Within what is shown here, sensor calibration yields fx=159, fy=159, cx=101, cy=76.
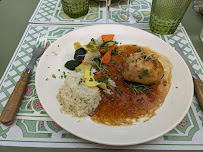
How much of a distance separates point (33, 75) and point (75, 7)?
1257 millimetres

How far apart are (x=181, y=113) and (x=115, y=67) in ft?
2.66

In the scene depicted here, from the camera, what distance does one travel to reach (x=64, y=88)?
4.68 ft

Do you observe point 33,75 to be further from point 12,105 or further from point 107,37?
point 107,37

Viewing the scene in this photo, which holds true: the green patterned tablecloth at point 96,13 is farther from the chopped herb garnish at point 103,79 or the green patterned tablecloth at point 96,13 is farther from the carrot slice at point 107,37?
the chopped herb garnish at point 103,79

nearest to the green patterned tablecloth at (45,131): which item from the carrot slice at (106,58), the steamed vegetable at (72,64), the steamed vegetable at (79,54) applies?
the steamed vegetable at (72,64)

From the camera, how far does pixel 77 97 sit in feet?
4.45

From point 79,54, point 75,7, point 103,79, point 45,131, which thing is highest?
point 75,7

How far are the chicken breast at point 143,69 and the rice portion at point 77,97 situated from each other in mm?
370

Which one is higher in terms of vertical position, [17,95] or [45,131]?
[17,95]

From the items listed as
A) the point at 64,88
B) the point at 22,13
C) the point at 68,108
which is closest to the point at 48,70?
the point at 64,88

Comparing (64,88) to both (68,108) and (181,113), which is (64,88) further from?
(181,113)

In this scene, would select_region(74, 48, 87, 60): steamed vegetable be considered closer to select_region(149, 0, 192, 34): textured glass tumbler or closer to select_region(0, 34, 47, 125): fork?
select_region(0, 34, 47, 125): fork

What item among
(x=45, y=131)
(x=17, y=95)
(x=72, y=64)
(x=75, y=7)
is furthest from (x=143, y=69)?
(x=75, y=7)

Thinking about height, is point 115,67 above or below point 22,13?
below
